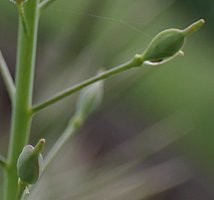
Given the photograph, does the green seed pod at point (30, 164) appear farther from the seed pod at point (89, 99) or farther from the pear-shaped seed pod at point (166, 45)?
the seed pod at point (89, 99)

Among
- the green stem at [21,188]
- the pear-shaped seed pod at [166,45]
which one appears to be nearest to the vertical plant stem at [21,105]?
the green stem at [21,188]

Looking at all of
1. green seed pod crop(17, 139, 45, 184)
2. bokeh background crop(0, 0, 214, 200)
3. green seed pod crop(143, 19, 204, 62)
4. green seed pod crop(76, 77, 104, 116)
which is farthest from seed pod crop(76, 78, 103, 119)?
green seed pod crop(17, 139, 45, 184)

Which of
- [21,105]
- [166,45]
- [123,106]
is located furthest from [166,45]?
[123,106]

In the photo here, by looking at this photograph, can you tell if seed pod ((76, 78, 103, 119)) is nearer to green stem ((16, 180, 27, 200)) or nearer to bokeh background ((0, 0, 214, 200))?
bokeh background ((0, 0, 214, 200))

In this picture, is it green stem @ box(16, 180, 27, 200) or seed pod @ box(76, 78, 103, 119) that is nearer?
green stem @ box(16, 180, 27, 200)

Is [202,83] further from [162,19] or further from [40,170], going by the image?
[40,170]

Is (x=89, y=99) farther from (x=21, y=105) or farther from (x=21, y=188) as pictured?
(x=21, y=188)

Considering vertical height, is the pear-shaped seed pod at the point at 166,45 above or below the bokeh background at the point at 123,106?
below
